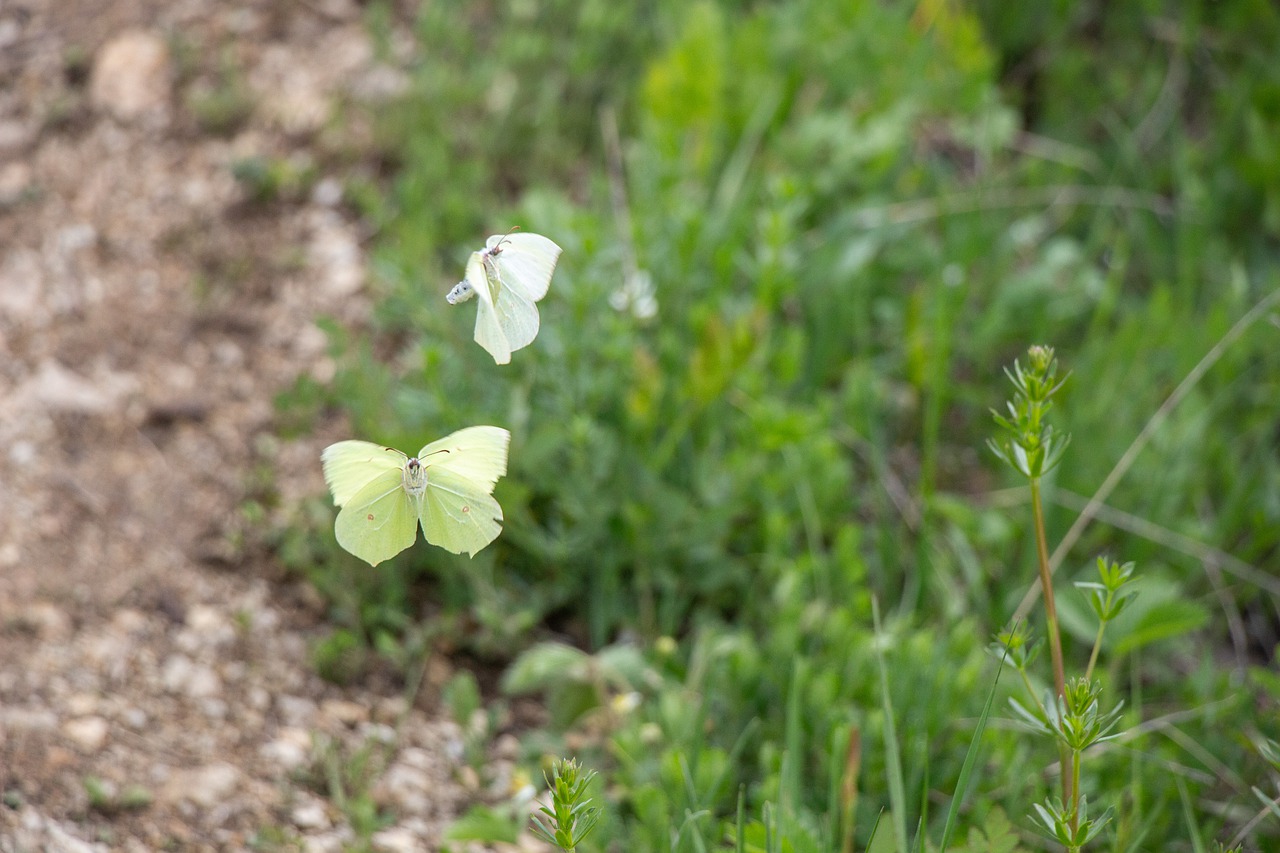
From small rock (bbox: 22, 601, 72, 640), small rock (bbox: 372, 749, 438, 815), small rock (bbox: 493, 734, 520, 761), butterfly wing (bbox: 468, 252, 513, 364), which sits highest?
butterfly wing (bbox: 468, 252, 513, 364)

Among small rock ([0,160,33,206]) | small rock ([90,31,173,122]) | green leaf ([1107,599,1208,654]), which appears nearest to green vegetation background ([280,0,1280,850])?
green leaf ([1107,599,1208,654])

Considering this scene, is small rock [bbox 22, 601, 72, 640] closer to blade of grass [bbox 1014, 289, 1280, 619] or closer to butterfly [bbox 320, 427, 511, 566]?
butterfly [bbox 320, 427, 511, 566]

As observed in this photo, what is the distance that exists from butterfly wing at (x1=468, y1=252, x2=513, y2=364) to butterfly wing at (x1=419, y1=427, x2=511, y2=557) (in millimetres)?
101

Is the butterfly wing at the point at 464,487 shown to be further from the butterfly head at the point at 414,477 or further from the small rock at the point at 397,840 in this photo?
the small rock at the point at 397,840

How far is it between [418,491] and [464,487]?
2.3 inches

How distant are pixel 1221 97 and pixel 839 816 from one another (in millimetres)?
3025

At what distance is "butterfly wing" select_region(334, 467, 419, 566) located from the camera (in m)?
1.44

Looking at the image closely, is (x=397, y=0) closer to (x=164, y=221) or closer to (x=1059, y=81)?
(x=164, y=221)

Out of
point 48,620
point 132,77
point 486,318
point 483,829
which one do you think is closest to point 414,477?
point 486,318

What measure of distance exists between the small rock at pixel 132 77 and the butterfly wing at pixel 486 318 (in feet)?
9.16

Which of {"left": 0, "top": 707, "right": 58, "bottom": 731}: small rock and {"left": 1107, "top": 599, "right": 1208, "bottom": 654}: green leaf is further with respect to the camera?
{"left": 1107, "top": 599, "right": 1208, "bottom": 654}: green leaf

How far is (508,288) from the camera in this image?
4.77ft

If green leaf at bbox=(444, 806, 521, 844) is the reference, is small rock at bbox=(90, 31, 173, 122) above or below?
above

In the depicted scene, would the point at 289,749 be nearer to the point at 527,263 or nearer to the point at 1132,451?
the point at 527,263
